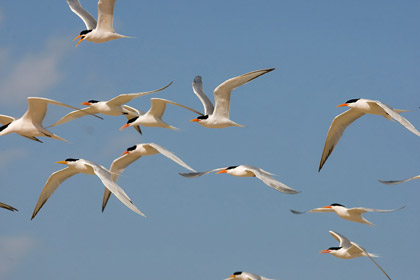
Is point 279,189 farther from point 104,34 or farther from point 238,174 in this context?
point 104,34

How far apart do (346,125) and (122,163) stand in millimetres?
5354

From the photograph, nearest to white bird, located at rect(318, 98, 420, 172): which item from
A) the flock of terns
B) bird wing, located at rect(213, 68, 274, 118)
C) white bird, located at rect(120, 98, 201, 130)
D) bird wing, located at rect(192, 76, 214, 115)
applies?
the flock of terns

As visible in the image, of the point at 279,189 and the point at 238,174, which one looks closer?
the point at 279,189

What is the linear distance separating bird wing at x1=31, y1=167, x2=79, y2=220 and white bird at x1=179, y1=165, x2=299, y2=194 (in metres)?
2.70

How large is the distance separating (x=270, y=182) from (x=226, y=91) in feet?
10.9

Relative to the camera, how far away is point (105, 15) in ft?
54.1

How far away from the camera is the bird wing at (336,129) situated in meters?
16.1

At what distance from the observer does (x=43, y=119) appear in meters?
15.3

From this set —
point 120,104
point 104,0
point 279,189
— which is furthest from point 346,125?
point 104,0

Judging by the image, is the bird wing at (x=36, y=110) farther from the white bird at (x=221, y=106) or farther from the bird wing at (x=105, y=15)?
the white bird at (x=221, y=106)

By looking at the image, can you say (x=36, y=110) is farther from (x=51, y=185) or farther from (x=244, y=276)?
(x=244, y=276)

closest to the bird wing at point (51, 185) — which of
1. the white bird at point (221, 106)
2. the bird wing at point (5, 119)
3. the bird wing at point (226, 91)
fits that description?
the bird wing at point (5, 119)

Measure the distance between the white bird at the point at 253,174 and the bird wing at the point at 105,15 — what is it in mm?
4167

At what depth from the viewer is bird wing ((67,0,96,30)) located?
17.6 metres
